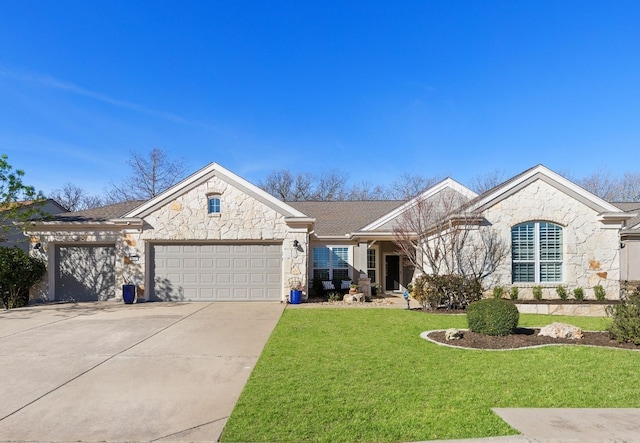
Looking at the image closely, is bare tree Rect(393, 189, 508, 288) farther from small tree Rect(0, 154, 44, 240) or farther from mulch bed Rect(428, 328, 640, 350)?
small tree Rect(0, 154, 44, 240)

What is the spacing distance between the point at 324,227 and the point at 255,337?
1204 cm

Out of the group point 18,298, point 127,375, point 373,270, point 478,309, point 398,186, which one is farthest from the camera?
point 398,186

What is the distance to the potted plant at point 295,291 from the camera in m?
15.1

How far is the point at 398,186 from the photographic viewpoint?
4041cm

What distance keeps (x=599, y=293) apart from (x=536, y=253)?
2.48 m

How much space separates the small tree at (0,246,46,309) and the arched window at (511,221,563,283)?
18.2m

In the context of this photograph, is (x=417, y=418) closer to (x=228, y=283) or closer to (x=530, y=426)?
(x=530, y=426)

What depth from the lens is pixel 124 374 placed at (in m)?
6.15

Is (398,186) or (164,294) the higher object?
(398,186)

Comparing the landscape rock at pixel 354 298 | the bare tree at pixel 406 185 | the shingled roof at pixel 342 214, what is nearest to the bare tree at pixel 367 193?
the bare tree at pixel 406 185

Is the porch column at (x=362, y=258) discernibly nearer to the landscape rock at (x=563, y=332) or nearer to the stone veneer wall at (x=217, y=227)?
the stone veneer wall at (x=217, y=227)

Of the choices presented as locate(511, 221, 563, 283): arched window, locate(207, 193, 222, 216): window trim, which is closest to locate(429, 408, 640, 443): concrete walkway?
locate(511, 221, 563, 283): arched window

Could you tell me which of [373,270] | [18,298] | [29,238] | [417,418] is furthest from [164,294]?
[417,418]

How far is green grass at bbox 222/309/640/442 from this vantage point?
4.13 m
